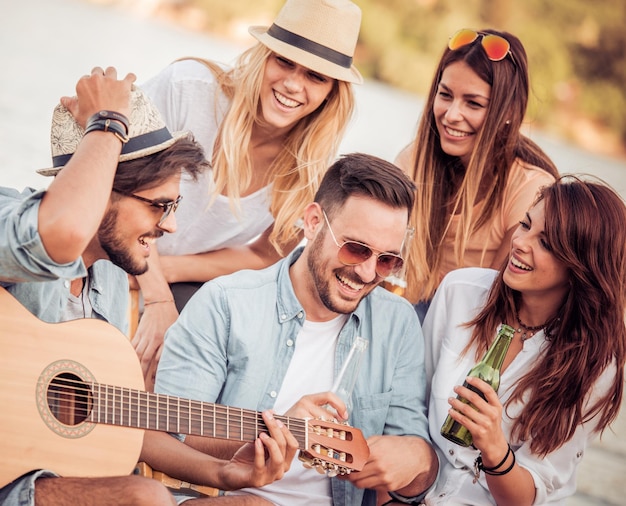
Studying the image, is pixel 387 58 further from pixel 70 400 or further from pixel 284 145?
pixel 70 400

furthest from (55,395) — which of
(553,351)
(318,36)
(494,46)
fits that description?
(494,46)

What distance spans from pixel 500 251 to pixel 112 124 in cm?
187

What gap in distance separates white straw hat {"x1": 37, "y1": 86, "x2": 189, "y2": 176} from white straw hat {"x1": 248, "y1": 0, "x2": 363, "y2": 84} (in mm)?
1016

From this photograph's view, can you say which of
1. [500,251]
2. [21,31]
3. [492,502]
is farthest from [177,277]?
[21,31]

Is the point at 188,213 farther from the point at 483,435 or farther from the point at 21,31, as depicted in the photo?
the point at 21,31

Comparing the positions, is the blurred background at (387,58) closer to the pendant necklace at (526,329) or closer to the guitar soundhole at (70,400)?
the pendant necklace at (526,329)

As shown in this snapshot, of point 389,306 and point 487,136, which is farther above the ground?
point 487,136

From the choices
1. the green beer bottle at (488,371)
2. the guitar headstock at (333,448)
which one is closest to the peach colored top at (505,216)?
the green beer bottle at (488,371)

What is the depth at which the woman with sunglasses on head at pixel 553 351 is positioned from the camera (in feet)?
9.63

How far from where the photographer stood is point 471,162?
12.0 ft

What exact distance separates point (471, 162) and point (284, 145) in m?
0.73

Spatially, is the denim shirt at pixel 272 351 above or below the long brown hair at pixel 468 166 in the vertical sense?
below

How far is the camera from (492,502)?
9.71 feet

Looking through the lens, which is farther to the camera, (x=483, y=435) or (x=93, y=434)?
(x=483, y=435)
